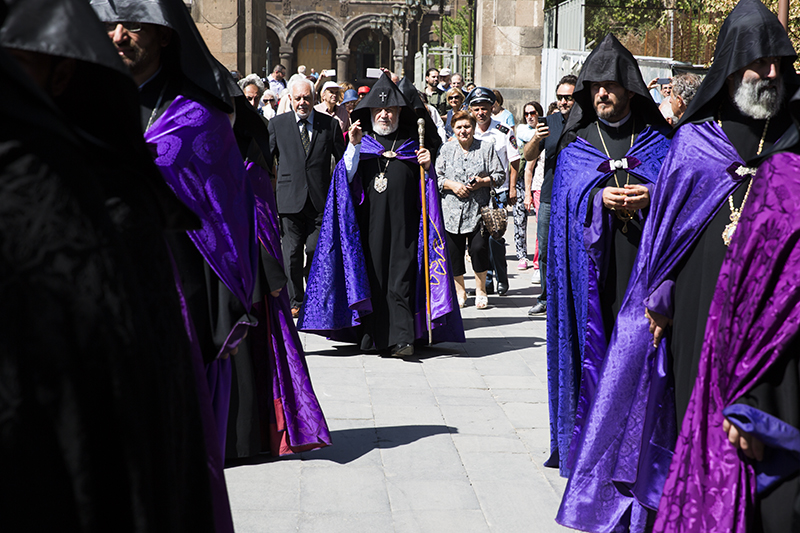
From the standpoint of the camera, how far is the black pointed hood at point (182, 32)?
3.02 m

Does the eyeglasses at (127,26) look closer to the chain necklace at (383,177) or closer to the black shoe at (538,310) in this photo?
the chain necklace at (383,177)

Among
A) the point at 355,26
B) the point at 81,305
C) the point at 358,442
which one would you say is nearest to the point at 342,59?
the point at 355,26

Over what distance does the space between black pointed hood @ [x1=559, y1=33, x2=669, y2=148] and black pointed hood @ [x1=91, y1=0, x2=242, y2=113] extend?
6.76 ft

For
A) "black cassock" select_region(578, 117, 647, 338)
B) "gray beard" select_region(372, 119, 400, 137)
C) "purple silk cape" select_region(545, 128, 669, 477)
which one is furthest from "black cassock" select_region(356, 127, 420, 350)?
"black cassock" select_region(578, 117, 647, 338)

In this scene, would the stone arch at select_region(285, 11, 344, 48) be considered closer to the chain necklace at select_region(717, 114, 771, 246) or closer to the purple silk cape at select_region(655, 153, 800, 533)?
the chain necklace at select_region(717, 114, 771, 246)

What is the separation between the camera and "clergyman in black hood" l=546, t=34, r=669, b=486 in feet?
14.7

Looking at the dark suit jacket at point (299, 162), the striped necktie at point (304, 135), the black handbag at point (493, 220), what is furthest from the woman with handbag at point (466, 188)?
the striped necktie at point (304, 135)

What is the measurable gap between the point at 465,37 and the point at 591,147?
46.6m

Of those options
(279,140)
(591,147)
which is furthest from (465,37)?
(591,147)

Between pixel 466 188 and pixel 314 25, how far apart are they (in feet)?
218

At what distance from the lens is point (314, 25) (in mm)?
73000

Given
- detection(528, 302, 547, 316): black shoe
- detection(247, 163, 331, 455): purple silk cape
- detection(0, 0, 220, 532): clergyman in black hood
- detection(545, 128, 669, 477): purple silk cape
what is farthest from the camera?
detection(528, 302, 547, 316): black shoe

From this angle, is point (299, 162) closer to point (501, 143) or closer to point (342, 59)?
point (501, 143)

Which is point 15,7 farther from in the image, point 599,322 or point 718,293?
point 599,322
